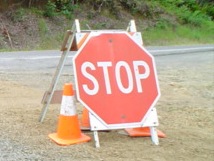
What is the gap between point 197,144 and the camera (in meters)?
5.95

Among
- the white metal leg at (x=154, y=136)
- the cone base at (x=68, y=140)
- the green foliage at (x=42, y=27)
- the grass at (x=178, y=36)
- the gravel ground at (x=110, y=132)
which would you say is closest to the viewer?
the gravel ground at (x=110, y=132)

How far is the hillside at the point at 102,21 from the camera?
2306cm

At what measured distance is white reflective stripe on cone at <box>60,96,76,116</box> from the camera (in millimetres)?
5625

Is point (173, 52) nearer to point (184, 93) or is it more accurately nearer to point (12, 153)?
point (184, 93)

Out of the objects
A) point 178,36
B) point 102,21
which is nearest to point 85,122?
point 102,21

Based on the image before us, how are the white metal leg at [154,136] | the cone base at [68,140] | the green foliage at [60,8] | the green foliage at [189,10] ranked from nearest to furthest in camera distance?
the cone base at [68,140] → the white metal leg at [154,136] → the green foliage at [60,8] → the green foliage at [189,10]

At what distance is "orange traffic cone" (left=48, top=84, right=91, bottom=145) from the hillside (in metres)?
15.7

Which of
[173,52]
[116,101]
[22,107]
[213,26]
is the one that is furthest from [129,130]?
[213,26]

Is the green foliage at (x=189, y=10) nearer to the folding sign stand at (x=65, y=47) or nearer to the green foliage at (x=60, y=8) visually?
the green foliage at (x=60, y=8)

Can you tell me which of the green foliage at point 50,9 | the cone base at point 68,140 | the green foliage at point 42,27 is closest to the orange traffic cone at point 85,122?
the cone base at point 68,140

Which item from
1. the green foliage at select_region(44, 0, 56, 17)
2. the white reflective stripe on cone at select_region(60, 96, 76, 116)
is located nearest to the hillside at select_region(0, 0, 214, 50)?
the green foliage at select_region(44, 0, 56, 17)

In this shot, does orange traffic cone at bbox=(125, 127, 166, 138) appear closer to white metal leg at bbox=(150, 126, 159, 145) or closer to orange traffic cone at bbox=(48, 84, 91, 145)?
white metal leg at bbox=(150, 126, 159, 145)

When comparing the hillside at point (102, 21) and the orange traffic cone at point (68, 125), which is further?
the hillside at point (102, 21)

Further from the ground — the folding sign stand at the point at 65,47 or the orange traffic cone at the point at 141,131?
the folding sign stand at the point at 65,47
